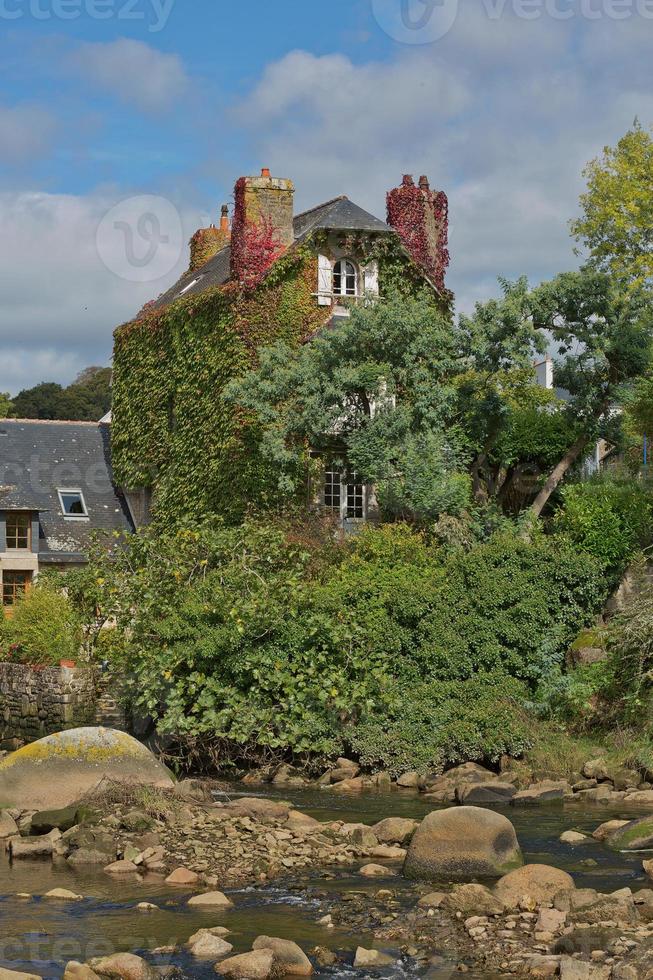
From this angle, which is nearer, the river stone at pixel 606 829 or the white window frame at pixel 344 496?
the river stone at pixel 606 829

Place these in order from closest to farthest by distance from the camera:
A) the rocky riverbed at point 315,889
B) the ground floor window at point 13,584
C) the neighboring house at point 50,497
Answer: the rocky riverbed at point 315,889 → the ground floor window at point 13,584 → the neighboring house at point 50,497

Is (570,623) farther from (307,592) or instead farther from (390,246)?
(390,246)

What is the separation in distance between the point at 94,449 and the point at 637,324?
1869 centimetres

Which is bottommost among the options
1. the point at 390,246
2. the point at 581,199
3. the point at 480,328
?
the point at 480,328

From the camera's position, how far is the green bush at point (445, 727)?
20328mm

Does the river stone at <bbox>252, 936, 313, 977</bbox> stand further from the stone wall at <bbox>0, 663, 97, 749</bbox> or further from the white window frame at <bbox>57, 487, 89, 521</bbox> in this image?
the white window frame at <bbox>57, 487, 89, 521</bbox>

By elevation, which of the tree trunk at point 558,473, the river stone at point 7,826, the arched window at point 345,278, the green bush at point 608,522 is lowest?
the river stone at point 7,826

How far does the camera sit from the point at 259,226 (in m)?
29.8

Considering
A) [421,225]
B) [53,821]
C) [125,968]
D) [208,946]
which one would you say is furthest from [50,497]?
[125,968]

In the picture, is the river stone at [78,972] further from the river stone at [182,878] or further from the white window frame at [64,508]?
the white window frame at [64,508]

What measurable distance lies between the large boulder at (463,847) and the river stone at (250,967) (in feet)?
10.8

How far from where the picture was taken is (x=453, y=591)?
22.1 meters

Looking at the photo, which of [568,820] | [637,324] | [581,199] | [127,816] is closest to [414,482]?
[637,324]

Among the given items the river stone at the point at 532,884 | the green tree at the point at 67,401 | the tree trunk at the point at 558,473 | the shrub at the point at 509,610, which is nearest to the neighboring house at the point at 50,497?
the tree trunk at the point at 558,473
